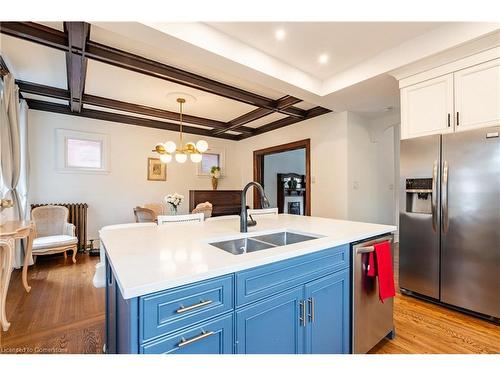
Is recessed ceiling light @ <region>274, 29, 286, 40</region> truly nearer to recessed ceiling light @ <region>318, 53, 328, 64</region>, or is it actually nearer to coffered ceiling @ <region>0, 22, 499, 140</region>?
coffered ceiling @ <region>0, 22, 499, 140</region>

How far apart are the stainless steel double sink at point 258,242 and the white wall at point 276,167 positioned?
4.79 m

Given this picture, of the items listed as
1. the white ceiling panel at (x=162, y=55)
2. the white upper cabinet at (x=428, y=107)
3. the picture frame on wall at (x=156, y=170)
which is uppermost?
the white ceiling panel at (x=162, y=55)

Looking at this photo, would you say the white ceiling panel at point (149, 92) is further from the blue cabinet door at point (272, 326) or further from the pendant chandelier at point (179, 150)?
the blue cabinet door at point (272, 326)

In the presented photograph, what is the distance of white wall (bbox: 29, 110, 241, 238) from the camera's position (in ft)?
13.5

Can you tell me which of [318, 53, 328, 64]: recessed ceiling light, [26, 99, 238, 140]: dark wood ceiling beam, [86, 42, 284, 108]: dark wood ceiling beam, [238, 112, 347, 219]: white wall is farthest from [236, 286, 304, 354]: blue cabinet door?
[26, 99, 238, 140]: dark wood ceiling beam

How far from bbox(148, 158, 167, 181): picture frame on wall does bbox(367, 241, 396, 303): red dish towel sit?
4.60 metres

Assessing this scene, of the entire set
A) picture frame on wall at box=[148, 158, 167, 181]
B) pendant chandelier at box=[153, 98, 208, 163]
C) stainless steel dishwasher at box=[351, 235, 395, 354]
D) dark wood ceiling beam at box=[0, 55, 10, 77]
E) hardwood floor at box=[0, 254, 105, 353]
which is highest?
dark wood ceiling beam at box=[0, 55, 10, 77]

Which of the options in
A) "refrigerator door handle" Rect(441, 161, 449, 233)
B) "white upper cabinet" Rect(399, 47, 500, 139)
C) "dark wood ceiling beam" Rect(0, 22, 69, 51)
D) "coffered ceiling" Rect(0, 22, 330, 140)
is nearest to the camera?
"dark wood ceiling beam" Rect(0, 22, 69, 51)

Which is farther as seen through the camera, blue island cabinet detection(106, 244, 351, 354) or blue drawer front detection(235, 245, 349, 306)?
blue drawer front detection(235, 245, 349, 306)

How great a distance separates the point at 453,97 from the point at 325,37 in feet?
4.48

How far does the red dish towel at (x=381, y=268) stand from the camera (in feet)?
5.50

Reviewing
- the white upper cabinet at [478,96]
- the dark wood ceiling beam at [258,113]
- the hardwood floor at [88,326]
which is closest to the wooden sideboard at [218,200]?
the dark wood ceiling beam at [258,113]

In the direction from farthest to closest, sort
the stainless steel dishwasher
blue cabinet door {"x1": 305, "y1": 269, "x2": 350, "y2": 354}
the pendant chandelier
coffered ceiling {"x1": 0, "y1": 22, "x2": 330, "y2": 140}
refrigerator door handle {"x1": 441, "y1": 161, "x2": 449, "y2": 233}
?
the pendant chandelier
refrigerator door handle {"x1": 441, "y1": 161, "x2": 449, "y2": 233}
coffered ceiling {"x1": 0, "y1": 22, "x2": 330, "y2": 140}
the stainless steel dishwasher
blue cabinet door {"x1": 305, "y1": 269, "x2": 350, "y2": 354}
